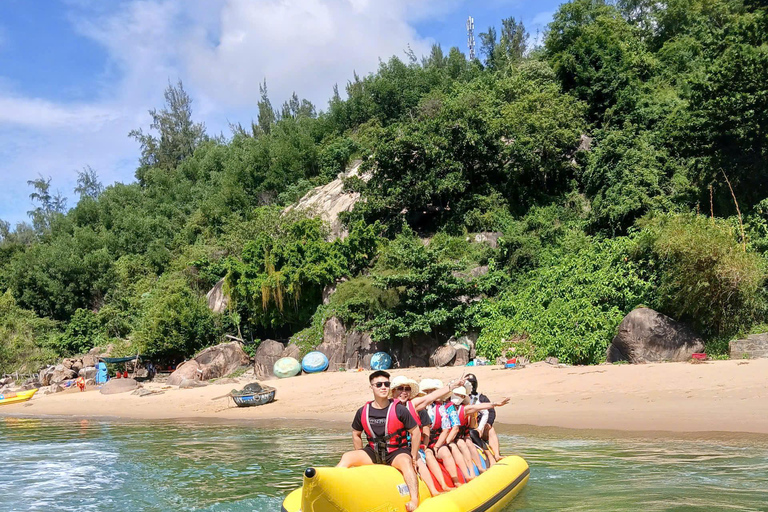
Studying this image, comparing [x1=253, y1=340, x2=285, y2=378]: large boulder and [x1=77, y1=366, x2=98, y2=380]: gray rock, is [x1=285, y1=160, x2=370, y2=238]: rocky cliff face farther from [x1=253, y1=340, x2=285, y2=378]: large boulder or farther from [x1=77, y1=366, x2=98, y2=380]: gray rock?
[x1=77, y1=366, x2=98, y2=380]: gray rock

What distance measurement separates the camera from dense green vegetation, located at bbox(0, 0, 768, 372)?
18.6 m

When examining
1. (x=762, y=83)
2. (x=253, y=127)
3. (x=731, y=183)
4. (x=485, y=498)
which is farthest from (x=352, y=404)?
(x=253, y=127)

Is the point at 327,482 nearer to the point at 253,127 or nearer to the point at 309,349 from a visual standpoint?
the point at 309,349

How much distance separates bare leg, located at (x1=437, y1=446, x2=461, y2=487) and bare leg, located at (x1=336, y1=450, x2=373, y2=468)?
1256 millimetres

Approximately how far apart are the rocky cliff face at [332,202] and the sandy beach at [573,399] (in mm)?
11458

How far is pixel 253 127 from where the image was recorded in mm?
64750

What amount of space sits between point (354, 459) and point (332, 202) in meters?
29.1

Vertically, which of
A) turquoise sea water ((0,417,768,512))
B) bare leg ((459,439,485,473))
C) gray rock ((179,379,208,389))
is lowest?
turquoise sea water ((0,417,768,512))

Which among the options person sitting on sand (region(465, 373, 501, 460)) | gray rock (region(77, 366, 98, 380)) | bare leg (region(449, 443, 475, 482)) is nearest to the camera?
bare leg (region(449, 443, 475, 482))

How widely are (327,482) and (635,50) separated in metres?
32.8

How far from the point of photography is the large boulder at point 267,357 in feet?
79.6

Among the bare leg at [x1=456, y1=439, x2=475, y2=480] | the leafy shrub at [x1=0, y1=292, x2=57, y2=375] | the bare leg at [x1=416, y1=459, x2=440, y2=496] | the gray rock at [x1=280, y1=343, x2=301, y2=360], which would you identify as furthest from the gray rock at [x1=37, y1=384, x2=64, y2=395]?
the bare leg at [x1=416, y1=459, x2=440, y2=496]

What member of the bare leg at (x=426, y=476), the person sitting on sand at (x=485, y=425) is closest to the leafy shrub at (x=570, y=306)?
the person sitting on sand at (x=485, y=425)

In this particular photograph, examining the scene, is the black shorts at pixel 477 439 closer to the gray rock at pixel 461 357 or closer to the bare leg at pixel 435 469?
the bare leg at pixel 435 469
